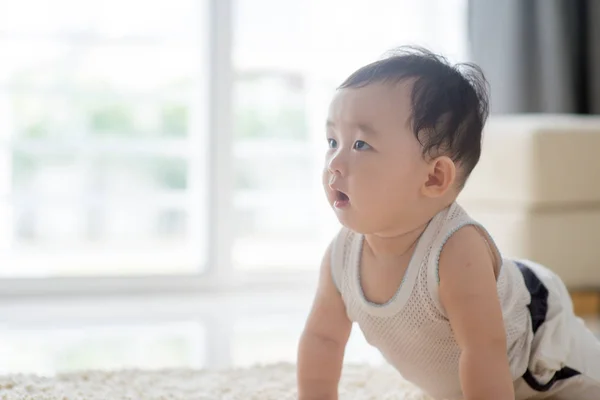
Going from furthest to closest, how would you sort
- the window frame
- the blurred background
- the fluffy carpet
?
the window frame, the blurred background, the fluffy carpet

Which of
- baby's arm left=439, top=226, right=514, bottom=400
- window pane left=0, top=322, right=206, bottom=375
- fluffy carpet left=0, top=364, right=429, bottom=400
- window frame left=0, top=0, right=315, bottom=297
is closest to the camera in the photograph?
baby's arm left=439, top=226, right=514, bottom=400

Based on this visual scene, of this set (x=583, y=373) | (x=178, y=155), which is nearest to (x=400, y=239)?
(x=583, y=373)

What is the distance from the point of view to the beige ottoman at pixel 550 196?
2.25 meters

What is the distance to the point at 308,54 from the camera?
323 cm

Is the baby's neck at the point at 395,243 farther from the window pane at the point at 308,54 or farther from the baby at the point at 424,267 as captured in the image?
the window pane at the point at 308,54

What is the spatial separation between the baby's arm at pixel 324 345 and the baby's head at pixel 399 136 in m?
0.16

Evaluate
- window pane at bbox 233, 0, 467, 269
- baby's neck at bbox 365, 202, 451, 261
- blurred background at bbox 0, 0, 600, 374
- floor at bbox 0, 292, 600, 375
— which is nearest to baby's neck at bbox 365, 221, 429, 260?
baby's neck at bbox 365, 202, 451, 261

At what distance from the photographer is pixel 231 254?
2928 millimetres

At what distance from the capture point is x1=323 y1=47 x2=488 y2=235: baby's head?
107 centimetres

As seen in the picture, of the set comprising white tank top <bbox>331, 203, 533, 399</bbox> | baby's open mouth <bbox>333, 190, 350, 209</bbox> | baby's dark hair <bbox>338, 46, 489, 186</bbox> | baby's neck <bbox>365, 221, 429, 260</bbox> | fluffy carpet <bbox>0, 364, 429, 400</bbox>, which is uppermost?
baby's dark hair <bbox>338, 46, 489, 186</bbox>

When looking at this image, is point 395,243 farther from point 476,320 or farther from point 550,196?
point 550,196

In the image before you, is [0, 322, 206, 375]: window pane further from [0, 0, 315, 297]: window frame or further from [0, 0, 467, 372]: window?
[0, 0, 315, 297]: window frame

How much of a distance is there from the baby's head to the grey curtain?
6.18ft

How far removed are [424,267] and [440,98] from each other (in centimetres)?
22
